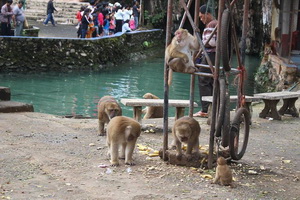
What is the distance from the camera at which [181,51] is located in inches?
324

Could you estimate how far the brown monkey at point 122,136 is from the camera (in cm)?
819

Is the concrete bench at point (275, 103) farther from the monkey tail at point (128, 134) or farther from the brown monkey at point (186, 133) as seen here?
the monkey tail at point (128, 134)

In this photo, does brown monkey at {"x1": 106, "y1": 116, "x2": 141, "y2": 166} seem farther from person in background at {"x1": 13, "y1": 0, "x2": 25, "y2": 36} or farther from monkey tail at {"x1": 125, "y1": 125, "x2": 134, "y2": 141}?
person in background at {"x1": 13, "y1": 0, "x2": 25, "y2": 36}

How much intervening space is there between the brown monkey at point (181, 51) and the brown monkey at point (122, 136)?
39.8 inches

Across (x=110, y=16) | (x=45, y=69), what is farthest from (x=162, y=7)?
(x=45, y=69)

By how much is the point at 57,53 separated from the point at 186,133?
64.4ft

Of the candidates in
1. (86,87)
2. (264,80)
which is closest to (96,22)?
(86,87)

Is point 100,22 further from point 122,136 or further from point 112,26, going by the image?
point 122,136

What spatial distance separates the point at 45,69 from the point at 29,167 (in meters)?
18.9

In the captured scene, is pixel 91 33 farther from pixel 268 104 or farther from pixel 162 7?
pixel 268 104

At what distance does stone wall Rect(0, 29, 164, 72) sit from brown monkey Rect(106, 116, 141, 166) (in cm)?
1840

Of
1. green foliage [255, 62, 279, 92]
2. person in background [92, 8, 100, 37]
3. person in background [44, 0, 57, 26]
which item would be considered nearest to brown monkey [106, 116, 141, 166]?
green foliage [255, 62, 279, 92]

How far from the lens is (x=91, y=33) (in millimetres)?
29609

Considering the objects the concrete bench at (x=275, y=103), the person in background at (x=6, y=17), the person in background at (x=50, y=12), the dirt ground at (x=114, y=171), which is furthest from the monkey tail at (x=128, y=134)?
the person in background at (x=50, y=12)
